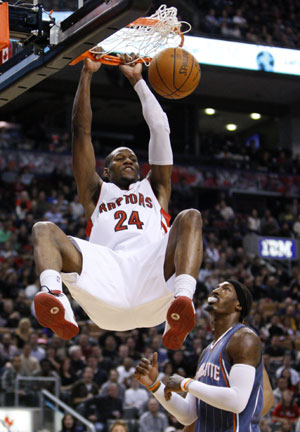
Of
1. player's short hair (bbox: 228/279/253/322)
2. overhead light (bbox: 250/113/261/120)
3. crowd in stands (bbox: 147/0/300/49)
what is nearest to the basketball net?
player's short hair (bbox: 228/279/253/322)

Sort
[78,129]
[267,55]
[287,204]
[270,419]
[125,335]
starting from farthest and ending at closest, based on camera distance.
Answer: [287,204], [267,55], [125,335], [270,419], [78,129]

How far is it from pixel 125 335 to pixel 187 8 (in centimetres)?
978

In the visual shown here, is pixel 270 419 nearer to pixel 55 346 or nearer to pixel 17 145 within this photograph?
pixel 55 346

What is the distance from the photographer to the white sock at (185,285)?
169 inches

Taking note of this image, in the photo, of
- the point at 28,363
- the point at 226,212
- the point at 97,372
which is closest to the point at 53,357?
the point at 28,363

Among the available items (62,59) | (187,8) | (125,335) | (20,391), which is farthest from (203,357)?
(187,8)

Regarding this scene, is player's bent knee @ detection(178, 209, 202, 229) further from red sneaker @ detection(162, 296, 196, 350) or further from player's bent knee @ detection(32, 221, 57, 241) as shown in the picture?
player's bent knee @ detection(32, 221, 57, 241)

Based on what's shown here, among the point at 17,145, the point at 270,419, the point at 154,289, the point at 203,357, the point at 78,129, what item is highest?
the point at 17,145

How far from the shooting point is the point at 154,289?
4.77 m

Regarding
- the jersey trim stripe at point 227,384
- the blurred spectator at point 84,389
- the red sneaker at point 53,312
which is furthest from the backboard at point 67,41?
the blurred spectator at point 84,389

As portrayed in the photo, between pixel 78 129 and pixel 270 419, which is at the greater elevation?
pixel 78 129

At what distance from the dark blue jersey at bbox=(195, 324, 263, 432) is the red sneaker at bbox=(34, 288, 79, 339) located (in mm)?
1050

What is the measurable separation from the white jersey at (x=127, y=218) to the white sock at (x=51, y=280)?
2.39 ft

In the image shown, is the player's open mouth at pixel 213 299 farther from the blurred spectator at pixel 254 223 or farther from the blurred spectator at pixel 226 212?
the blurred spectator at pixel 226 212
